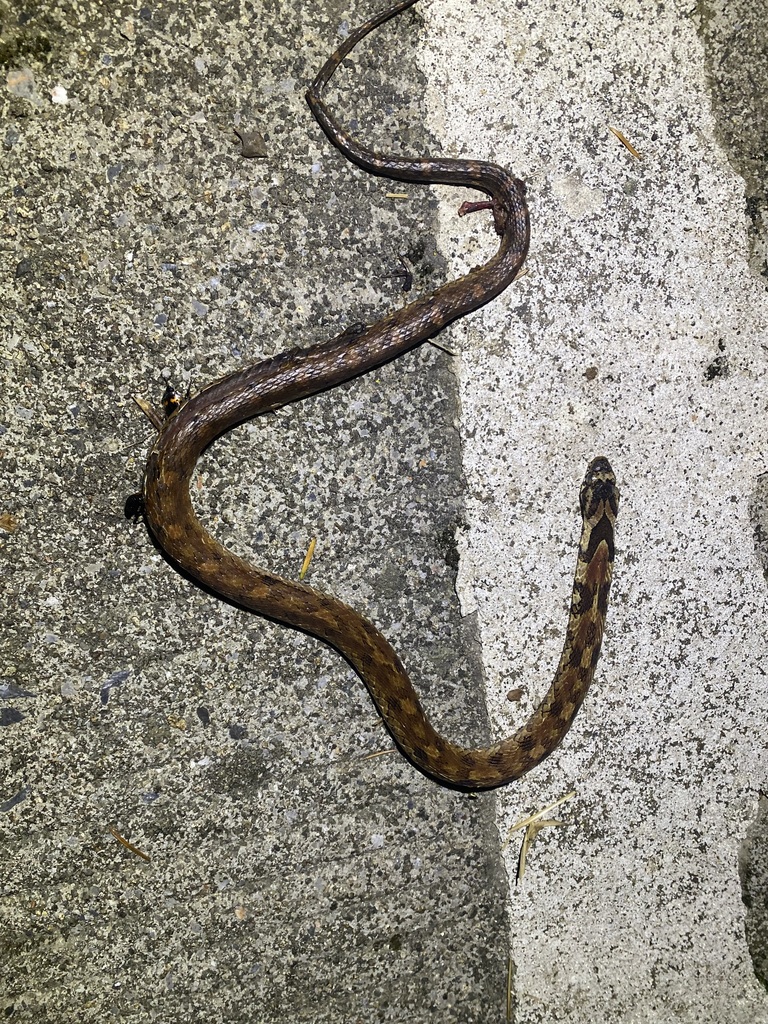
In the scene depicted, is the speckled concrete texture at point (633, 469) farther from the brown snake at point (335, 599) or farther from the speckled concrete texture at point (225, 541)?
the speckled concrete texture at point (225, 541)

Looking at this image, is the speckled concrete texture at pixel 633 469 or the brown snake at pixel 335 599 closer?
the brown snake at pixel 335 599

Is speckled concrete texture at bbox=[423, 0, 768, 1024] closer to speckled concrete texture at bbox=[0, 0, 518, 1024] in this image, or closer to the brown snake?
the brown snake

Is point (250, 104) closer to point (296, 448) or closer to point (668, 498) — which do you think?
point (296, 448)

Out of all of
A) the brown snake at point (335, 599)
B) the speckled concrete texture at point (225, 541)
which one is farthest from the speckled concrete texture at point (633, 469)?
the speckled concrete texture at point (225, 541)
